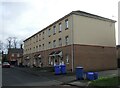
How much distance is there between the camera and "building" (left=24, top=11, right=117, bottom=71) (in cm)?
3619

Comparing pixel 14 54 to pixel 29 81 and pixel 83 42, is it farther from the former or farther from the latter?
pixel 29 81

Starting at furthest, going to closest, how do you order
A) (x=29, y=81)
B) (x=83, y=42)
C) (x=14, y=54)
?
(x=14, y=54)
(x=83, y=42)
(x=29, y=81)

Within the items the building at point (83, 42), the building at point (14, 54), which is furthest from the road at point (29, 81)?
the building at point (14, 54)

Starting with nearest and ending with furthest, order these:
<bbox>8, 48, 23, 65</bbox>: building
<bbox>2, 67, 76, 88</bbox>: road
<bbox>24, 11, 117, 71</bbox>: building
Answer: <bbox>2, 67, 76, 88</bbox>: road → <bbox>24, 11, 117, 71</bbox>: building → <bbox>8, 48, 23, 65</bbox>: building

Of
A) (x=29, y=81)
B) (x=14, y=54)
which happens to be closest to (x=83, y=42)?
(x=29, y=81)

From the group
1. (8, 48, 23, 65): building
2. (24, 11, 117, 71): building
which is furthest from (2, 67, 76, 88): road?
(8, 48, 23, 65): building

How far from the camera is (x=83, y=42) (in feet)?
121

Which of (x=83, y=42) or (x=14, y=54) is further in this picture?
(x=14, y=54)

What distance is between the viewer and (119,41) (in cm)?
4516

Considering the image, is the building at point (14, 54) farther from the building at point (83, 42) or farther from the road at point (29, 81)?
the road at point (29, 81)

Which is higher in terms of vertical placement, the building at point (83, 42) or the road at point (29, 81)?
the building at point (83, 42)

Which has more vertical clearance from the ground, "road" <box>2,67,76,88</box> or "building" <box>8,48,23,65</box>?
"building" <box>8,48,23,65</box>

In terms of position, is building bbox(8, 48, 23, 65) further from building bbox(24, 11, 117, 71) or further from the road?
the road

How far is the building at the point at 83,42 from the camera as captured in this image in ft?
119
